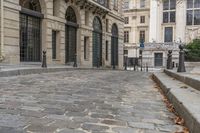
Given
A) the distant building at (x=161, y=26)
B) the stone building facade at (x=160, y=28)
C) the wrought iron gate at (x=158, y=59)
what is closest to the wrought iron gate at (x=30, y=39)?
the distant building at (x=161, y=26)

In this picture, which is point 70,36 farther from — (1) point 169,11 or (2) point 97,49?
(1) point 169,11

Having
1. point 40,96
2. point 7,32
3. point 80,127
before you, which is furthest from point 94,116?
point 7,32

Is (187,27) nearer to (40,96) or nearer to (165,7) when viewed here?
(165,7)

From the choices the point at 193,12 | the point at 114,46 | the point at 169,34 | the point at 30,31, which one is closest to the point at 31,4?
the point at 30,31

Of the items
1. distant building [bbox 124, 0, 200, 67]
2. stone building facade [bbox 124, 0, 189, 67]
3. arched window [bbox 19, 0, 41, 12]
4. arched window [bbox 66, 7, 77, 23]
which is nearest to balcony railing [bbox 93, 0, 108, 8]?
arched window [bbox 66, 7, 77, 23]

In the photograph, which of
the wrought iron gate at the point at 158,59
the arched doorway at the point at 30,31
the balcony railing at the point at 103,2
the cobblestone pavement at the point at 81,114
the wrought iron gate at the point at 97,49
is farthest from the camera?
the wrought iron gate at the point at 158,59

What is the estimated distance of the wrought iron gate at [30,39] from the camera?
1653 cm

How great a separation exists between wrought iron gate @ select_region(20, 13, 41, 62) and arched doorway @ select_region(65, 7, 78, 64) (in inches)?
143

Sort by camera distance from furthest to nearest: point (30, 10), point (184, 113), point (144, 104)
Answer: point (30, 10) < point (144, 104) < point (184, 113)

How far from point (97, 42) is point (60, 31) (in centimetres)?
727

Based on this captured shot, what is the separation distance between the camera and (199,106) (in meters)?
4.08

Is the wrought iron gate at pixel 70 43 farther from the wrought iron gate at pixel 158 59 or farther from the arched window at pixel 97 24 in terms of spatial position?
the wrought iron gate at pixel 158 59

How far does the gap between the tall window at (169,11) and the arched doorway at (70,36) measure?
38.6 meters

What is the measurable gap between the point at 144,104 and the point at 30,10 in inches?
492
